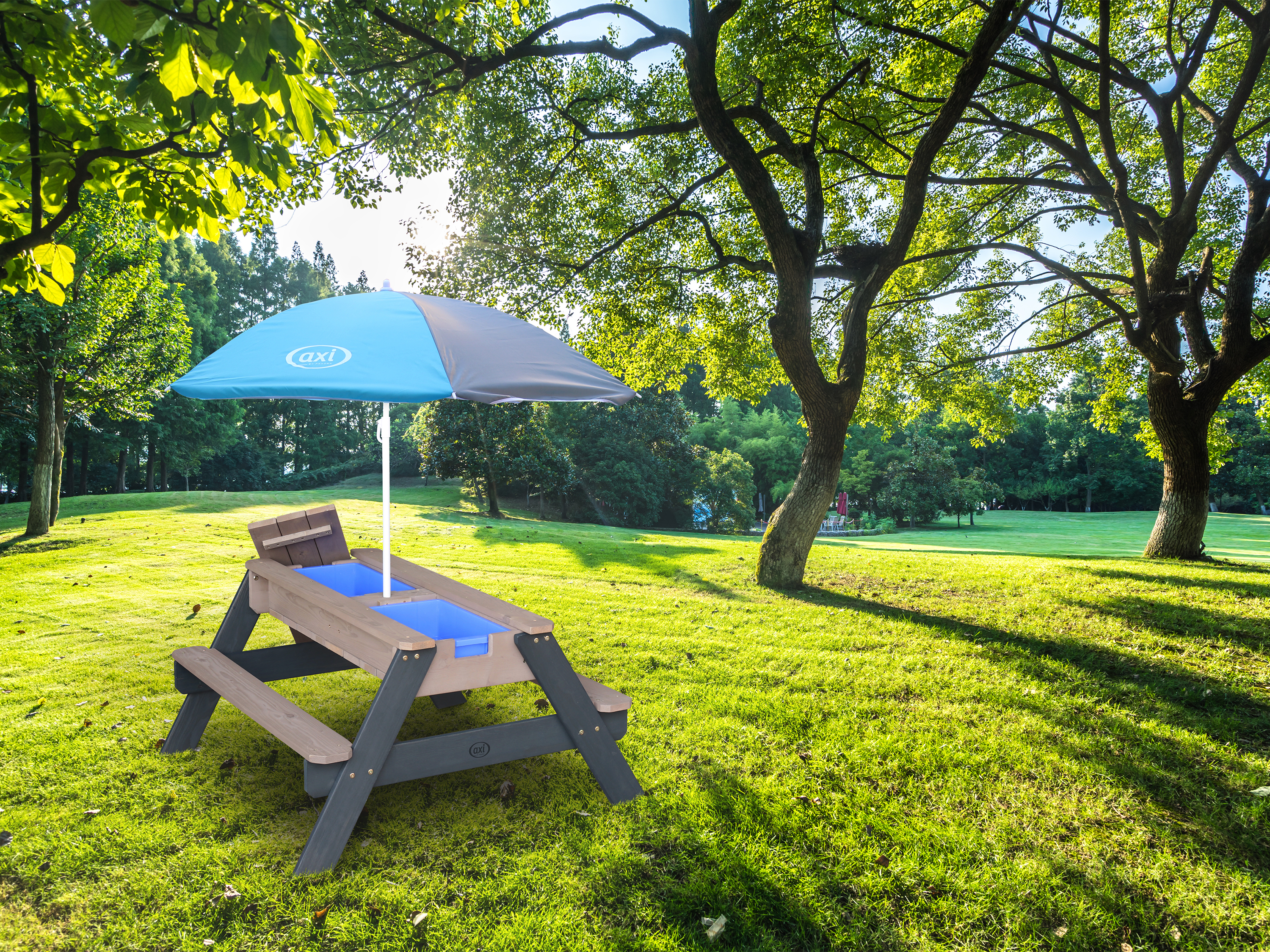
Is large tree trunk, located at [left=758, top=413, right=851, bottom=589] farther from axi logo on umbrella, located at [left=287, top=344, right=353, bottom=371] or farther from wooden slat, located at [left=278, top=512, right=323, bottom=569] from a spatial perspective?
axi logo on umbrella, located at [left=287, top=344, right=353, bottom=371]

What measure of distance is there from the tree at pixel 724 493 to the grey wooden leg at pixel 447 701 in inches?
1071

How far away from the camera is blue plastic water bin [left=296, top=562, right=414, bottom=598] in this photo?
14.0 feet

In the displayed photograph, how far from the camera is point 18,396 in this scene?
14672 mm

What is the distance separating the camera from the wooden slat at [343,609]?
274 centimetres

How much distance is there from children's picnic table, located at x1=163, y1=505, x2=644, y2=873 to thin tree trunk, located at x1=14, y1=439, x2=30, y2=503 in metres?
31.0

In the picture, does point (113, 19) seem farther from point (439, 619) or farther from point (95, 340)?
point (95, 340)

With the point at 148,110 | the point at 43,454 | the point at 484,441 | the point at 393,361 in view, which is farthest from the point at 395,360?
the point at 484,441

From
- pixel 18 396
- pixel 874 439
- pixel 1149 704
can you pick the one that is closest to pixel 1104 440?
pixel 874 439

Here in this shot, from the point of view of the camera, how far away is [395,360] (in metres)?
2.98

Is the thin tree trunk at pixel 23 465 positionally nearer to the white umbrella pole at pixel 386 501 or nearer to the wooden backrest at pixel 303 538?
the wooden backrest at pixel 303 538

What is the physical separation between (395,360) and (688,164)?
9.42 m

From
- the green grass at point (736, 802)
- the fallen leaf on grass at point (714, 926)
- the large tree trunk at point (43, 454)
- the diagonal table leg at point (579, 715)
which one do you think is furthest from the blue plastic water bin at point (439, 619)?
the large tree trunk at point (43, 454)

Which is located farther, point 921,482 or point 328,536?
point 921,482

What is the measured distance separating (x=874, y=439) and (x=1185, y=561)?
3597 cm
